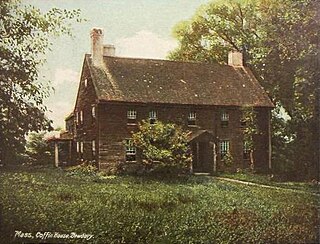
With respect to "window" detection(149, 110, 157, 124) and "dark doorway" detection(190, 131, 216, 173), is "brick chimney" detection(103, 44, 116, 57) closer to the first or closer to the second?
"window" detection(149, 110, 157, 124)

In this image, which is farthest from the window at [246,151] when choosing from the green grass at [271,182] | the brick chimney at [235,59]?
the brick chimney at [235,59]

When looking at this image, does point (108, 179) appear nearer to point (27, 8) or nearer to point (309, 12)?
point (27, 8)

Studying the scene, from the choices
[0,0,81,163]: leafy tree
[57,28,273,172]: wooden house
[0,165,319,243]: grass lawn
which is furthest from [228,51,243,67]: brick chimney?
[0,0,81,163]: leafy tree

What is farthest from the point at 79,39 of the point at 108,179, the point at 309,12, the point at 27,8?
the point at 309,12

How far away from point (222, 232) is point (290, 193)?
1.31 feet

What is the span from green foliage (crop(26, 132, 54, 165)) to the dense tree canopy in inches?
30.2

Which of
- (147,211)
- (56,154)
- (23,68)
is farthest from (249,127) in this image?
(23,68)

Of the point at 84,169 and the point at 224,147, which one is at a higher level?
the point at 224,147

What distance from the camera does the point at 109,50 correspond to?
2504mm

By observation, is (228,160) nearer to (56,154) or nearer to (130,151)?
(130,151)

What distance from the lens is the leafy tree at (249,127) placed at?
263 centimetres

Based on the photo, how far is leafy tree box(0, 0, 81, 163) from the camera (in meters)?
2.44

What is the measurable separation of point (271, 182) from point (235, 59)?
695 millimetres

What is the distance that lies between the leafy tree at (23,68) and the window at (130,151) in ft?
1.31
